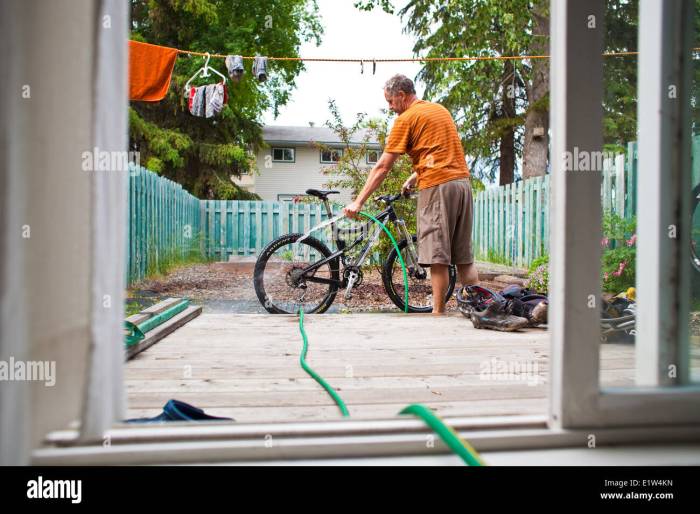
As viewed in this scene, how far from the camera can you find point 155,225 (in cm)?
682

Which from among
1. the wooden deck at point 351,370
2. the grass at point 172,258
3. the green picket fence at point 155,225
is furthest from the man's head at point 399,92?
the grass at point 172,258

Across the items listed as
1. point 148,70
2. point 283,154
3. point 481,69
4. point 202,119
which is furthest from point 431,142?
point 283,154

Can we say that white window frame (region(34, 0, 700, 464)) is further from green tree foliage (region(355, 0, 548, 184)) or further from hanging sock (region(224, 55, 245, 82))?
green tree foliage (region(355, 0, 548, 184))

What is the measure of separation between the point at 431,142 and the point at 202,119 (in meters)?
13.4

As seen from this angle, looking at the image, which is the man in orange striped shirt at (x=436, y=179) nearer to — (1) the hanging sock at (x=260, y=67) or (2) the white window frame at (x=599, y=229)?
(2) the white window frame at (x=599, y=229)

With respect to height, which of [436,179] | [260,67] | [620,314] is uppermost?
[260,67]

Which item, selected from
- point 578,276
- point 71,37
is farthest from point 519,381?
point 71,37

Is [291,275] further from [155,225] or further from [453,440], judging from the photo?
[155,225]

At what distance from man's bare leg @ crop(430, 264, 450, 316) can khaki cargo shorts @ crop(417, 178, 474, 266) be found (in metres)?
0.07

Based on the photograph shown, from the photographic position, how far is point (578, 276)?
1.15 meters

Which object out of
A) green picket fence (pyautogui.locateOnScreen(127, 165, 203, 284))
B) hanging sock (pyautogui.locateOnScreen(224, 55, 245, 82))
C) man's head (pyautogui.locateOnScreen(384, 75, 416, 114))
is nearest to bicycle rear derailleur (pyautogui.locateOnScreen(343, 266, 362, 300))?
man's head (pyautogui.locateOnScreen(384, 75, 416, 114))

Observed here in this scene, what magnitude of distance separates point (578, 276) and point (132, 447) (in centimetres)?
106
